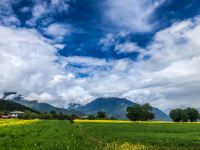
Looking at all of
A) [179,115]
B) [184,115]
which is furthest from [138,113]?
[184,115]

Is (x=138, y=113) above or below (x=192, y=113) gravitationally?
below

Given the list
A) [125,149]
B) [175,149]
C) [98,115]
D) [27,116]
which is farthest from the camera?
[98,115]

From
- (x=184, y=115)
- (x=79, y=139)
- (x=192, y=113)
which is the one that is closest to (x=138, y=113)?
(x=184, y=115)

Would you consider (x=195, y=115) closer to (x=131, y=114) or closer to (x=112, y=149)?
(x=131, y=114)

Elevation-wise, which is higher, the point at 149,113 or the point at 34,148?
the point at 149,113

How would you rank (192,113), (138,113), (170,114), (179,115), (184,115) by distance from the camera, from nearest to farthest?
(170,114) → (184,115) → (179,115) → (138,113) → (192,113)

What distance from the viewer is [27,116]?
175m

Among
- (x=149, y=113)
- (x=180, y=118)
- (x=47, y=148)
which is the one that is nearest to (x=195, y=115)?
(x=180, y=118)

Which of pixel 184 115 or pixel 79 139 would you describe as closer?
pixel 79 139

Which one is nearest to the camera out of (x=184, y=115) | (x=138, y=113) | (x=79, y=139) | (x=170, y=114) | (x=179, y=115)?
(x=79, y=139)

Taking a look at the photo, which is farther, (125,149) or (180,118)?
(180,118)

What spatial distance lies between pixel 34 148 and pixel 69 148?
214cm

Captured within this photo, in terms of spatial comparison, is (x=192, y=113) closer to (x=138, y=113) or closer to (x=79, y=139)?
(x=138, y=113)

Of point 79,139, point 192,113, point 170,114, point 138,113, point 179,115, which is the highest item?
point 192,113
